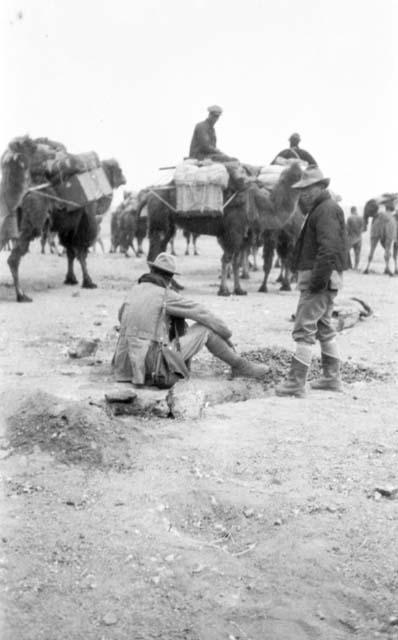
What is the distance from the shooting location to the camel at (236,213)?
49.0 ft

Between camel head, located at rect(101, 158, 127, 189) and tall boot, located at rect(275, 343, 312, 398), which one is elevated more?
camel head, located at rect(101, 158, 127, 189)

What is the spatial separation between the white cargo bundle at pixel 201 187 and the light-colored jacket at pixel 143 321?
23.3 feet

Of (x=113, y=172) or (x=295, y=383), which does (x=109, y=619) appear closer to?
(x=295, y=383)

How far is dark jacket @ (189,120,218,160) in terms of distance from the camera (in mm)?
14805

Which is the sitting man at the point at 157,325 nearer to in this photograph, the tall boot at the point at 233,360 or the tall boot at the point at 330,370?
the tall boot at the point at 233,360

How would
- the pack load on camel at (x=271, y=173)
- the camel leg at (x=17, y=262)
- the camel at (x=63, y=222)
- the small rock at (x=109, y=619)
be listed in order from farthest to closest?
the pack load on camel at (x=271, y=173) < the camel at (x=63, y=222) < the camel leg at (x=17, y=262) < the small rock at (x=109, y=619)

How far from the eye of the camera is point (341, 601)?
4.05m

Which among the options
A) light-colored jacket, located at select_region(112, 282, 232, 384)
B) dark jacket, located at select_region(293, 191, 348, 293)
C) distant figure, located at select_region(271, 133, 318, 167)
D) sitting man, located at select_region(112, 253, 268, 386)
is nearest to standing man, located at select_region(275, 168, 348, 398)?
dark jacket, located at select_region(293, 191, 348, 293)

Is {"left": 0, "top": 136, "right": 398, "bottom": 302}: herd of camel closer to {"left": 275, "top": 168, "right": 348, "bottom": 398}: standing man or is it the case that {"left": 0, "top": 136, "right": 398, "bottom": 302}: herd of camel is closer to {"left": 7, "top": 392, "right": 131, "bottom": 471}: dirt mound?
Answer: {"left": 275, "top": 168, "right": 348, "bottom": 398}: standing man

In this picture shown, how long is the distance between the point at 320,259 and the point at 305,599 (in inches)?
153

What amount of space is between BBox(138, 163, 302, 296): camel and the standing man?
720 cm

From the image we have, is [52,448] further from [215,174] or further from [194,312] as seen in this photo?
[215,174]

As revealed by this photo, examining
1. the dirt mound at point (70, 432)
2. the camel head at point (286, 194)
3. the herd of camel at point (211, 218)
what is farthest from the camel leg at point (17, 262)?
the dirt mound at point (70, 432)

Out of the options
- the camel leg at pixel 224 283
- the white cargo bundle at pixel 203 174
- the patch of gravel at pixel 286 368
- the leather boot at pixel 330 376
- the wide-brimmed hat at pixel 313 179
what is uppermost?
the wide-brimmed hat at pixel 313 179
